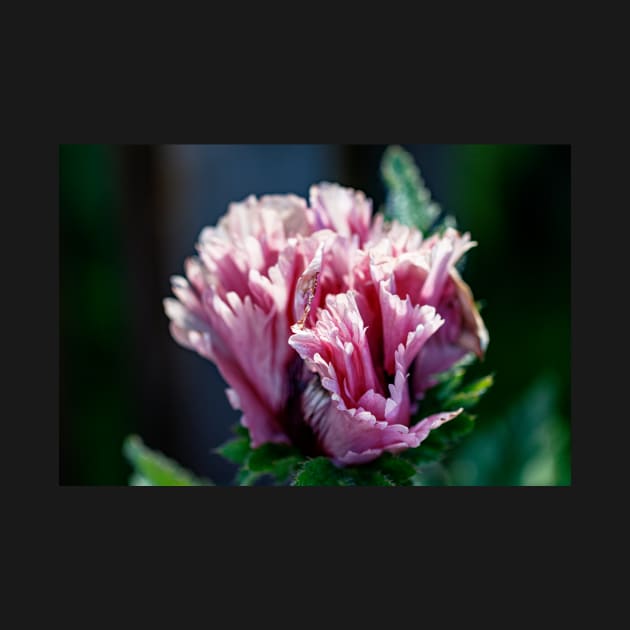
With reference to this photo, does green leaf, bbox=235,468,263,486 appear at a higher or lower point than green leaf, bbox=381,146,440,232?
lower

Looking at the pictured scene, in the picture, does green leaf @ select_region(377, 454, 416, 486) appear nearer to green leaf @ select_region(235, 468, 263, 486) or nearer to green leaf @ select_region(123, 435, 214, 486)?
green leaf @ select_region(235, 468, 263, 486)

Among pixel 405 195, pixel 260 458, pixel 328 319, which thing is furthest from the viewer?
pixel 405 195

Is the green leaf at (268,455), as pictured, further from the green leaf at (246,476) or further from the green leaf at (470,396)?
the green leaf at (470,396)

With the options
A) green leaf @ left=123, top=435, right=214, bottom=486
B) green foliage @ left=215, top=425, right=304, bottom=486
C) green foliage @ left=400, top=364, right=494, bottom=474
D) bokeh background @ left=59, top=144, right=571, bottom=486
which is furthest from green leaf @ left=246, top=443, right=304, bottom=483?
bokeh background @ left=59, top=144, right=571, bottom=486

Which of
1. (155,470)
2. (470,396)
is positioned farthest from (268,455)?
(155,470)

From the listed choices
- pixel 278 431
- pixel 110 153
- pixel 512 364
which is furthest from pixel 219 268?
pixel 110 153

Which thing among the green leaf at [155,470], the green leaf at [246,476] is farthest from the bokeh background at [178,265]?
the green leaf at [246,476]

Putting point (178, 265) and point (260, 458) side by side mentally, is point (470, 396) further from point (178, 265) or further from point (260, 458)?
point (178, 265)
